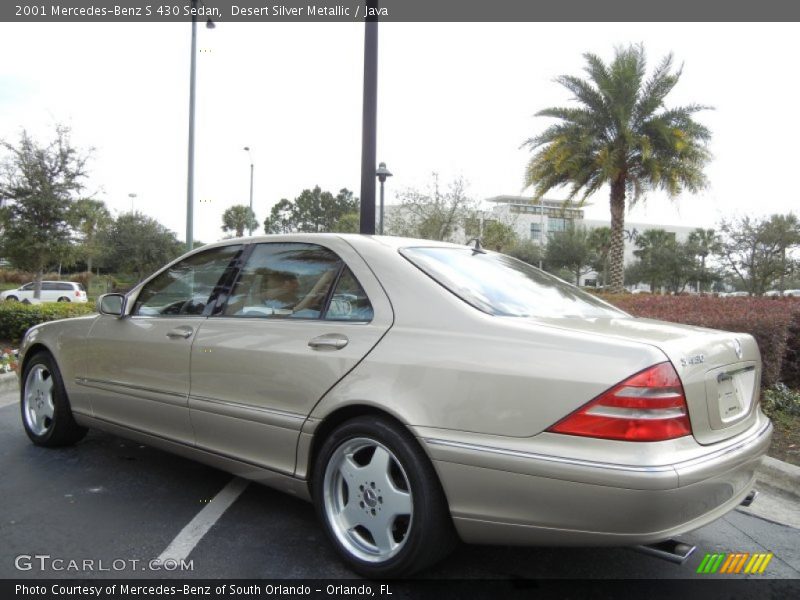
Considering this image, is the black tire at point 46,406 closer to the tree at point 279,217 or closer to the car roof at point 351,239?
the car roof at point 351,239

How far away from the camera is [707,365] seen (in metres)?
2.41

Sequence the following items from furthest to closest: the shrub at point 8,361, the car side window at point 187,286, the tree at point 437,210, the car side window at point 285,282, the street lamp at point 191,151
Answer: the tree at point 437,210
the street lamp at point 191,151
the shrub at point 8,361
the car side window at point 187,286
the car side window at point 285,282

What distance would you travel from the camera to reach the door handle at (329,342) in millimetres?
2807

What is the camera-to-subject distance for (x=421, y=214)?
28.7 m

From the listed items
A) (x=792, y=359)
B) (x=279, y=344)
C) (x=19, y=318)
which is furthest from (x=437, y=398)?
(x=19, y=318)

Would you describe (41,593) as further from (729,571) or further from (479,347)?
(729,571)

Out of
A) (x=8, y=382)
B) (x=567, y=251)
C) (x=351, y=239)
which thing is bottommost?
(x=8, y=382)

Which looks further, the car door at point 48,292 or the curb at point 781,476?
the car door at point 48,292

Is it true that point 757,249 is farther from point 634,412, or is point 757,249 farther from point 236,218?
point 236,218

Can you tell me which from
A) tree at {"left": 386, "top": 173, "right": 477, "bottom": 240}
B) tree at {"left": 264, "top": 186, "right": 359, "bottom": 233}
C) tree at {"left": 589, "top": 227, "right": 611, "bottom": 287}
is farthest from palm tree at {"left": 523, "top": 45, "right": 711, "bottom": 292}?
tree at {"left": 264, "top": 186, "right": 359, "bottom": 233}

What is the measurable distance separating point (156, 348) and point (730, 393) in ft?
9.86

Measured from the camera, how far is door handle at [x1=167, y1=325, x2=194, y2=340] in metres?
3.50

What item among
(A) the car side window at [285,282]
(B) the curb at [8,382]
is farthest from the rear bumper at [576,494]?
(B) the curb at [8,382]

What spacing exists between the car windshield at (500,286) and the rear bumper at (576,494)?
26.4 inches
